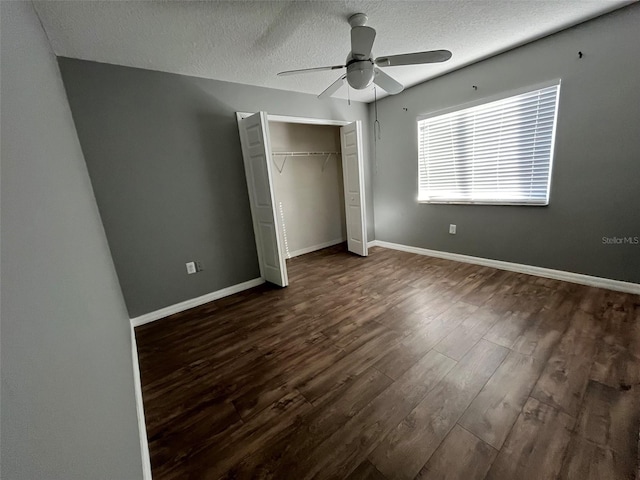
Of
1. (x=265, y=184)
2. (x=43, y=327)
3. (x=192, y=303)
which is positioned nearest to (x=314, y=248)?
(x=265, y=184)

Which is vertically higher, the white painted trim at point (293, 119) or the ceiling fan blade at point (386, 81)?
the white painted trim at point (293, 119)

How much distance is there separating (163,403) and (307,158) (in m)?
3.87

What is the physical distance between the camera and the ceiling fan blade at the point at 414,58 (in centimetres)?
180

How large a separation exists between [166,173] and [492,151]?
371 cm

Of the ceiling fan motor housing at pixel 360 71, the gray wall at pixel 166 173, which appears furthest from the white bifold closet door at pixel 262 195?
the ceiling fan motor housing at pixel 360 71

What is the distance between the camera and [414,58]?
73.9 inches

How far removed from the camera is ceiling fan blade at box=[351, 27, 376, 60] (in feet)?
5.62

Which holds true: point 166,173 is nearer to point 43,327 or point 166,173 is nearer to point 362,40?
point 362,40

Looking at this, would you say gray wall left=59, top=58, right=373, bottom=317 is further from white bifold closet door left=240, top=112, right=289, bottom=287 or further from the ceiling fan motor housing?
the ceiling fan motor housing

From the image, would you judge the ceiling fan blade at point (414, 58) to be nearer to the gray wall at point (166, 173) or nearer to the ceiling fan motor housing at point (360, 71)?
the ceiling fan motor housing at point (360, 71)

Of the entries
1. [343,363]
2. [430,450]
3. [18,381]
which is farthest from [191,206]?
[430,450]

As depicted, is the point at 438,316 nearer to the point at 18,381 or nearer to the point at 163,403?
the point at 163,403

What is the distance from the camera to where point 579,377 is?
151 centimetres

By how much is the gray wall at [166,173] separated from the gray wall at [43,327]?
1.41m
